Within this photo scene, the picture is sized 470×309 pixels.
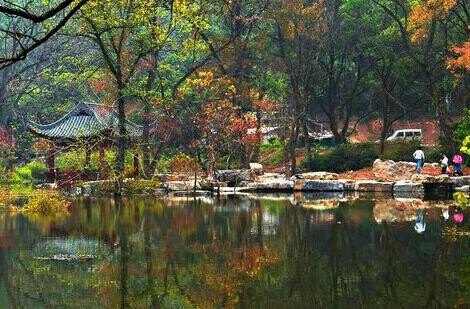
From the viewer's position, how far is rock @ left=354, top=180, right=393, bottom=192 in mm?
25047

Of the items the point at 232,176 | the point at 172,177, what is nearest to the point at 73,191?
the point at 172,177

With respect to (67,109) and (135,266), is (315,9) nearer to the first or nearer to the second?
(67,109)

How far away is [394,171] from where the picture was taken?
88.2 feet

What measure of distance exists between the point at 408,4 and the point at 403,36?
8.76ft

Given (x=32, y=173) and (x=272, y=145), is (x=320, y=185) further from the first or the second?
(x=32, y=173)

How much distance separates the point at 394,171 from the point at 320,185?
3.10 metres

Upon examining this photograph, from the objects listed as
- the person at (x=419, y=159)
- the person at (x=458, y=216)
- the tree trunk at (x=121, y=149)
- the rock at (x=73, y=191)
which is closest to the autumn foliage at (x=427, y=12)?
the person at (x=419, y=159)

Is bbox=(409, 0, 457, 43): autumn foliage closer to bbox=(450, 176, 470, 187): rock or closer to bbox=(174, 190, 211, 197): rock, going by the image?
bbox=(450, 176, 470, 187): rock

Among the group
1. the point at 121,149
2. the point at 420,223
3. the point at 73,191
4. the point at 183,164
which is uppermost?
the point at 121,149

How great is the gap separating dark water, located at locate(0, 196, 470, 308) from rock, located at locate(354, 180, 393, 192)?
8.04 meters

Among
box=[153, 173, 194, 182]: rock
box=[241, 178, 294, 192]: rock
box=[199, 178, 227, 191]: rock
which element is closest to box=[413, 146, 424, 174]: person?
box=[241, 178, 294, 192]: rock

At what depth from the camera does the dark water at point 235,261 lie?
7684mm

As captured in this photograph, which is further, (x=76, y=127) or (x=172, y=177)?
(x=76, y=127)

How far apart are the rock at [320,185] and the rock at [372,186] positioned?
643 mm
